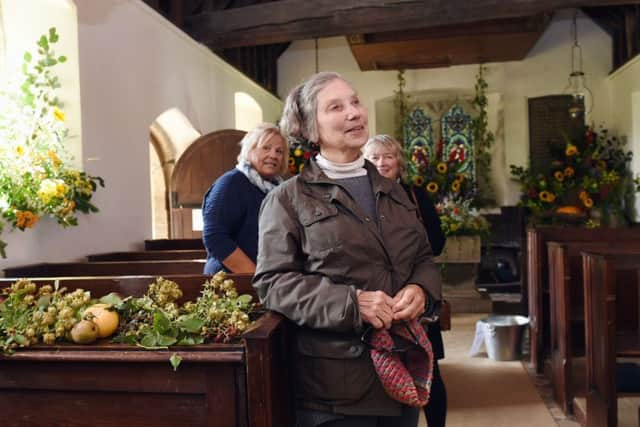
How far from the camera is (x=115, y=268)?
3178mm

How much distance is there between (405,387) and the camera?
4.10 feet

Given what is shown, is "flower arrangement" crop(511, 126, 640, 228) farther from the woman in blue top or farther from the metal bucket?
the woman in blue top

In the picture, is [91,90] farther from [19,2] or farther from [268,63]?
[268,63]

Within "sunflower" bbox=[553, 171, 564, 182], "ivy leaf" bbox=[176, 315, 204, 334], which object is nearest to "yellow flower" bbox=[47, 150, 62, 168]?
"ivy leaf" bbox=[176, 315, 204, 334]

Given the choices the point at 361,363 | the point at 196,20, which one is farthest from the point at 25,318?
the point at 196,20

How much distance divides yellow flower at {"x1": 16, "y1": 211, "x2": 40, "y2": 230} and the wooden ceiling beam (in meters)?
3.35

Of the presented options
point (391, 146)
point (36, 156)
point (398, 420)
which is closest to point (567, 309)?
point (391, 146)

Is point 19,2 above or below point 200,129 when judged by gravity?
above

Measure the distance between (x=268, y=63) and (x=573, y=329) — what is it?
6.22m

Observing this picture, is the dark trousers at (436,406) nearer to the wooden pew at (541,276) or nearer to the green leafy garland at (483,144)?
the wooden pew at (541,276)

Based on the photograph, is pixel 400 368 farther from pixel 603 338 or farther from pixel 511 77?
pixel 511 77

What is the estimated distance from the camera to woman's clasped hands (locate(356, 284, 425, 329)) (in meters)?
1.23

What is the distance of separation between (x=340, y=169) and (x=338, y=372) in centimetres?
46

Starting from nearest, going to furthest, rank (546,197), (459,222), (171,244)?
1. (171,244)
2. (459,222)
3. (546,197)
